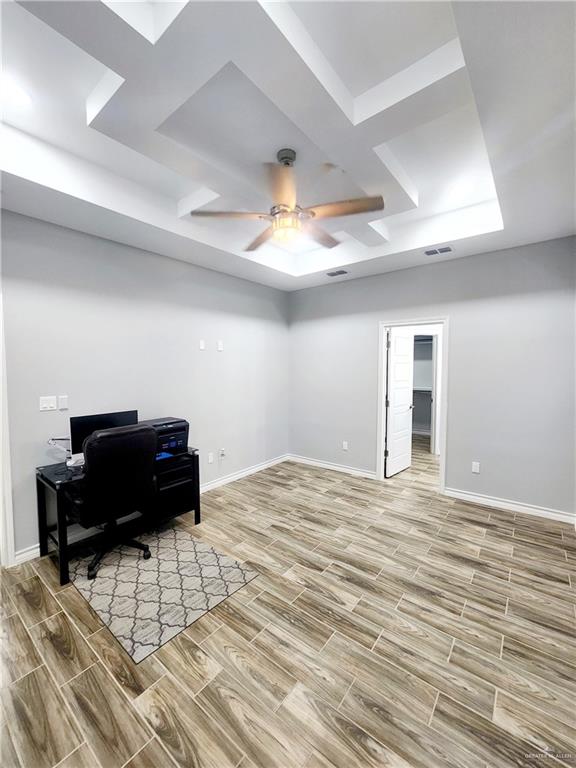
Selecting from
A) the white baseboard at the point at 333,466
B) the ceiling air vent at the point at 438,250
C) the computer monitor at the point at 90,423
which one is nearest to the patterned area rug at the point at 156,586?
the computer monitor at the point at 90,423

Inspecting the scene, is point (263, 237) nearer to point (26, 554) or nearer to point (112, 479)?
point (112, 479)

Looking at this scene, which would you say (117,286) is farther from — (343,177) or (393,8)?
(393,8)

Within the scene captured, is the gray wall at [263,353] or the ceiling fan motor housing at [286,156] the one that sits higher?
the ceiling fan motor housing at [286,156]

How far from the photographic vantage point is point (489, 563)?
105 inches

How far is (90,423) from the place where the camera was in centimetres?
279

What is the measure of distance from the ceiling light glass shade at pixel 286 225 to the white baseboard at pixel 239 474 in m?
3.13

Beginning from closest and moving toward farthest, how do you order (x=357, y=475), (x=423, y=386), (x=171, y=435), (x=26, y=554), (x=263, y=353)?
(x=26, y=554) → (x=171, y=435) → (x=357, y=475) → (x=263, y=353) → (x=423, y=386)

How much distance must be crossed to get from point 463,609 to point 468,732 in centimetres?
82

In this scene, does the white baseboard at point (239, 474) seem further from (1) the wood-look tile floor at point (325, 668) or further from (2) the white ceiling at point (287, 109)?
(2) the white ceiling at point (287, 109)

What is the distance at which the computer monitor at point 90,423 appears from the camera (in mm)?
2701

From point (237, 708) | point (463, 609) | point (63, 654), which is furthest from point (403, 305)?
point (63, 654)

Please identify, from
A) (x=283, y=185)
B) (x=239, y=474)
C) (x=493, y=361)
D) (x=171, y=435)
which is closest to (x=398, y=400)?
(x=493, y=361)

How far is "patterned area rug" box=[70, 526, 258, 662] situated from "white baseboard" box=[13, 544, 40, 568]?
0.36 m

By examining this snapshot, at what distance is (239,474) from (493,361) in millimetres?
3567
